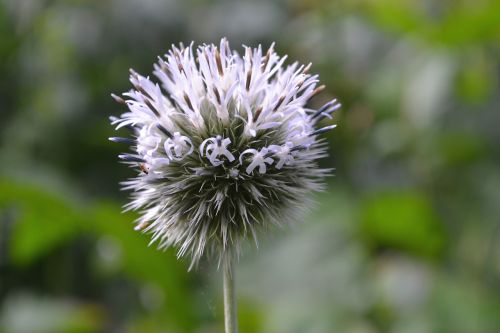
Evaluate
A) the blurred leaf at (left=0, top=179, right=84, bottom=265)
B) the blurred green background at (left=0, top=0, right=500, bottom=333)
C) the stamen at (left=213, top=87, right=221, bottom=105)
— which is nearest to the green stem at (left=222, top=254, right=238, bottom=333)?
the stamen at (left=213, top=87, right=221, bottom=105)

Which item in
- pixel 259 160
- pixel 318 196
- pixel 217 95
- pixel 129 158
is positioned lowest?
pixel 318 196

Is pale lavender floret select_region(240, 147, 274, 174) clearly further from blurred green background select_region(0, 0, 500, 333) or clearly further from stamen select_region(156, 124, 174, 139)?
blurred green background select_region(0, 0, 500, 333)

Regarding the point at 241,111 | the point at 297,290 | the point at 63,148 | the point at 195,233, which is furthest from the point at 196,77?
the point at 63,148

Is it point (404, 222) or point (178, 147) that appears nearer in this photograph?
point (178, 147)

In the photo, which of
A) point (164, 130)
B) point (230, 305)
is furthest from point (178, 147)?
point (230, 305)

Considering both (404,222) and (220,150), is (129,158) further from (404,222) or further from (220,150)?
(404,222)

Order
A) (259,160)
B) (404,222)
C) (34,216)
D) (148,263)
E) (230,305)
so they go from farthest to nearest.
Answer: (404,222) < (148,263) < (34,216) < (259,160) < (230,305)

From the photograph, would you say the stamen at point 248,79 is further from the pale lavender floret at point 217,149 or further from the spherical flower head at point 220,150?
the pale lavender floret at point 217,149
